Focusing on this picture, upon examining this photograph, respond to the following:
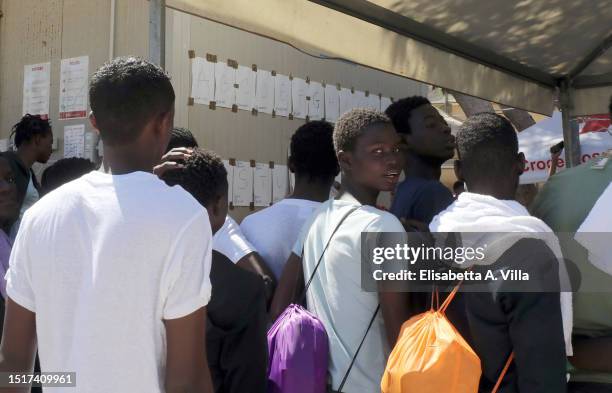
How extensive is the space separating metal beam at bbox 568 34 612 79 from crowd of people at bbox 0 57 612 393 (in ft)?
5.18

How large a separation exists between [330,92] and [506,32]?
2032 millimetres

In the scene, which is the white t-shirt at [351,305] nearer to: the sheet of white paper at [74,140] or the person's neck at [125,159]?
the person's neck at [125,159]

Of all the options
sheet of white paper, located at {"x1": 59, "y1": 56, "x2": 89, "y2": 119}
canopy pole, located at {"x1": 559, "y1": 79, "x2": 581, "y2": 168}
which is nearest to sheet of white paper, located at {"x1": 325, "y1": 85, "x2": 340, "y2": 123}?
canopy pole, located at {"x1": 559, "y1": 79, "x2": 581, "y2": 168}

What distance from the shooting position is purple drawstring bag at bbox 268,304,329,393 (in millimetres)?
2145

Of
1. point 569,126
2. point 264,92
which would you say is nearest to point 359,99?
point 264,92

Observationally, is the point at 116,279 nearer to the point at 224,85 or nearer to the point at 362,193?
the point at 362,193

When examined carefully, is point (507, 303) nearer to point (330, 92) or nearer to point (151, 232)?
point (151, 232)

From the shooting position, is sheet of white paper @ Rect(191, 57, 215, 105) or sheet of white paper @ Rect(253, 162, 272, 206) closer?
sheet of white paper @ Rect(191, 57, 215, 105)

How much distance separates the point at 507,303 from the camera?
183 centimetres

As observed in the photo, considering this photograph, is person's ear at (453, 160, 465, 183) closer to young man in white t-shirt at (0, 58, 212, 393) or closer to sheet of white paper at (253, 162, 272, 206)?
young man in white t-shirt at (0, 58, 212, 393)

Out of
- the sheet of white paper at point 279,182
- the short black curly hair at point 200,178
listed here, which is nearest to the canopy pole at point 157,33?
the short black curly hair at point 200,178

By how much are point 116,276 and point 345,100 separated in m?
4.33

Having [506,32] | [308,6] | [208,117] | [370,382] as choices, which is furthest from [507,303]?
[208,117]

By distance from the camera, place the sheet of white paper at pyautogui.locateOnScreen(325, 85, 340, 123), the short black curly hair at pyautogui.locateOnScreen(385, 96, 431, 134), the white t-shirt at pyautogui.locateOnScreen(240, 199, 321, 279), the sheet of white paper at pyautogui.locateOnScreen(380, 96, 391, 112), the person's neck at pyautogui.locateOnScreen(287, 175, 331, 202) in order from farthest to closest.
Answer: the sheet of white paper at pyautogui.locateOnScreen(380, 96, 391, 112)
the sheet of white paper at pyautogui.locateOnScreen(325, 85, 340, 123)
the short black curly hair at pyautogui.locateOnScreen(385, 96, 431, 134)
the person's neck at pyautogui.locateOnScreen(287, 175, 331, 202)
the white t-shirt at pyautogui.locateOnScreen(240, 199, 321, 279)
